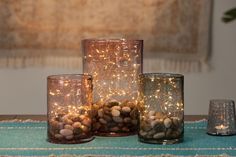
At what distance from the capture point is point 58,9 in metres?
2.05

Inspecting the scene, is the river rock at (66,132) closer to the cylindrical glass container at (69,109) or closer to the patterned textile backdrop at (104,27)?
the cylindrical glass container at (69,109)

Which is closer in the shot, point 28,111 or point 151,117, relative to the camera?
point 151,117

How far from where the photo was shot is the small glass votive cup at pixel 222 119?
1.24 m

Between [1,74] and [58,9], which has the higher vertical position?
[58,9]

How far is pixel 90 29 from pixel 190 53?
42 cm

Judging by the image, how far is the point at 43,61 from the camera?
207cm

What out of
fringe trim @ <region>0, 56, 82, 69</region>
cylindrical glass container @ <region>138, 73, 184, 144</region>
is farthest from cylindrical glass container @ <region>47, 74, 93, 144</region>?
fringe trim @ <region>0, 56, 82, 69</region>

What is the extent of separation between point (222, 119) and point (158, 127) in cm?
21

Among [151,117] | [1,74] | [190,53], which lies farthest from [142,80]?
[1,74]

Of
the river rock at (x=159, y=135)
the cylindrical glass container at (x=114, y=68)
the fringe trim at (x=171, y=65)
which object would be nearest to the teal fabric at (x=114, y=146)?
the river rock at (x=159, y=135)

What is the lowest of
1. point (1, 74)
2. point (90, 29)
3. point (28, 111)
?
point (28, 111)

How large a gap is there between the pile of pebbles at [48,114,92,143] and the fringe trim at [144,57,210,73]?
92 cm

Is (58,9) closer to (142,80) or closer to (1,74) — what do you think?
(1,74)

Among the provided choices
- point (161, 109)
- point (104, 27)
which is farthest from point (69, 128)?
point (104, 27)
